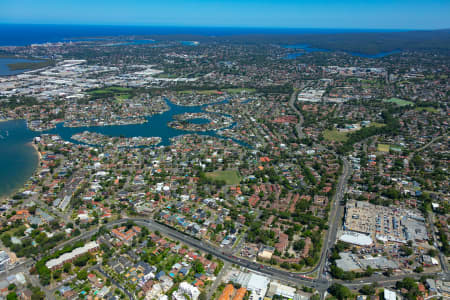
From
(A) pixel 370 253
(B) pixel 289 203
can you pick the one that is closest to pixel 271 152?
(B) pixel 289 203

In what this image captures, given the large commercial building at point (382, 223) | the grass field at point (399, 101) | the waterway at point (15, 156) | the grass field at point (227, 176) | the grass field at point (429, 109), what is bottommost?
the waterway at point (15, 156)

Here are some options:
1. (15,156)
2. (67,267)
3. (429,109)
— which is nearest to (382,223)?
(67,267)

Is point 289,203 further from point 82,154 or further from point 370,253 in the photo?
point 82,154

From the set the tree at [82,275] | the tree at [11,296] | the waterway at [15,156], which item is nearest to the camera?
the tree at [11,296]

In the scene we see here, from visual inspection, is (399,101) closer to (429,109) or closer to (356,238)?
(429,109)

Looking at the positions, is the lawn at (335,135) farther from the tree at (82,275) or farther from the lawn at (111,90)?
the lawn at (111,90)

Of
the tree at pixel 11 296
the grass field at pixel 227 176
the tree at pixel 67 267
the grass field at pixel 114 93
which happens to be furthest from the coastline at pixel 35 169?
the grass field at pixel 114 93
